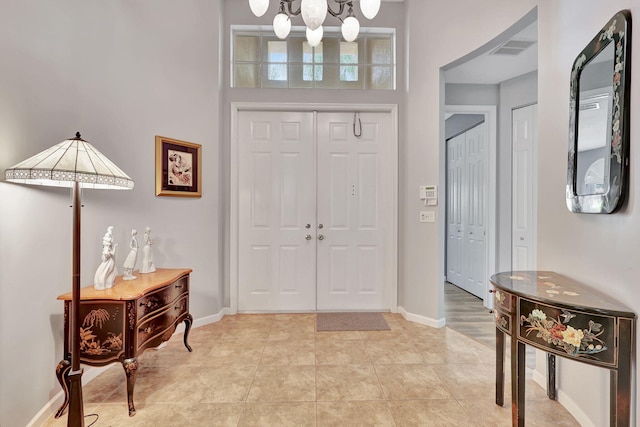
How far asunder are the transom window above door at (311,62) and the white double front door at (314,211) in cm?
37

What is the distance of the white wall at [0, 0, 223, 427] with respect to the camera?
1.58 m

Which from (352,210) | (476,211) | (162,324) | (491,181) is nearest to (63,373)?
(162,324)

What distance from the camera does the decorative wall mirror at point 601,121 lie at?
133 cm

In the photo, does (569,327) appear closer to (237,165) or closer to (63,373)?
(63,373)

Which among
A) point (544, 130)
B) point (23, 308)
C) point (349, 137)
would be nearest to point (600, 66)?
point (544, 130)

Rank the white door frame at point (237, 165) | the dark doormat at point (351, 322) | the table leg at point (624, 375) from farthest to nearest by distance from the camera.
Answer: the white door frame at point (237, 165) → the dark doormat at point (351, 322) → the table leg at point (624, 375)

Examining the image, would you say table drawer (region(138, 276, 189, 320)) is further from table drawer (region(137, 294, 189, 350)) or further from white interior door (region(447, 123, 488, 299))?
white interior door (region(447, 123, 488, 299))

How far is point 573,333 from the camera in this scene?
126cm

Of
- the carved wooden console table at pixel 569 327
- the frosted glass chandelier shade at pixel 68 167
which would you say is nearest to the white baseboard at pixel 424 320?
the carved wooden console table at pixel 569 327

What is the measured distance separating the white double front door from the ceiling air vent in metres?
1.26

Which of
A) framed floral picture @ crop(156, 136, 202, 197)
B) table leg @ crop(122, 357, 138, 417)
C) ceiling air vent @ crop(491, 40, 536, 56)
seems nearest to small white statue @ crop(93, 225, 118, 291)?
table leg @ crop(122, 357, 138, 417)

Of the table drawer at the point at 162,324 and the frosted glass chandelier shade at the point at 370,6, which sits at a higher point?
the frosted glass chandelier shade at the point at 370,6

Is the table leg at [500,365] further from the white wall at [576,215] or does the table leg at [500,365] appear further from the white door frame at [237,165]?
the white door frame at [237,165]

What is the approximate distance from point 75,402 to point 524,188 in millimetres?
4326
